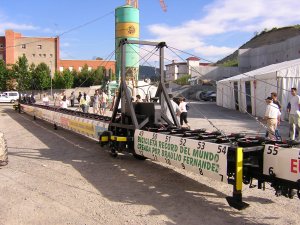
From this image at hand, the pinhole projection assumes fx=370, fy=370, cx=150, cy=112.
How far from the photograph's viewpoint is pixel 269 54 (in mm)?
57875

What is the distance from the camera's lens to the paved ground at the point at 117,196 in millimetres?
5492

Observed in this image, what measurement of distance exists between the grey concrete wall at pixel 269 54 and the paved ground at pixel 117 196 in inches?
1674

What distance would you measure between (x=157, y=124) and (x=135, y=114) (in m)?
0.73

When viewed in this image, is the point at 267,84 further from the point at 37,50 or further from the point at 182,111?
the point at 37,50

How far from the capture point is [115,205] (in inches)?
239

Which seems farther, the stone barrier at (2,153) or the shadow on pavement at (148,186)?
the stone barrier at (2,153)

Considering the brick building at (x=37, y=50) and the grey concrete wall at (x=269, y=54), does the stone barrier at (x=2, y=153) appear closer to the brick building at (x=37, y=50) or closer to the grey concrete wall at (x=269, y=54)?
the grey concrete wall at (x=269, y=54)

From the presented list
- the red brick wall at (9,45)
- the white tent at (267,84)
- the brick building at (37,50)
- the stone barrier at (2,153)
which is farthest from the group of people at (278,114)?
the red brick wall at (9,45)

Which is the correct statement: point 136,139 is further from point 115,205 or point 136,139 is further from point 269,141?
point 269,141

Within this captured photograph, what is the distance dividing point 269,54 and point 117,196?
5580 cm

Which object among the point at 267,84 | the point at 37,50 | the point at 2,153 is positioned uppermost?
the point at 37,50

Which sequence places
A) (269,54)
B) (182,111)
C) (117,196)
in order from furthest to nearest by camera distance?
Result: (269,54), (182,111), (117,196)

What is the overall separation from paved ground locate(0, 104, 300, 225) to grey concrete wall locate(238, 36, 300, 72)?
139ft

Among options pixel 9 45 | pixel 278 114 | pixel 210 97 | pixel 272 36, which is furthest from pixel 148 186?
pixel 272 36
